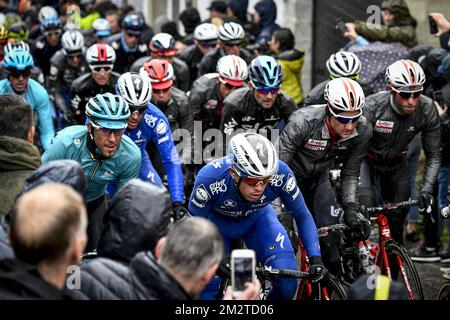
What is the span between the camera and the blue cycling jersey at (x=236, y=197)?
7270mm

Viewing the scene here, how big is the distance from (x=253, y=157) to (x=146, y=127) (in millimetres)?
2631

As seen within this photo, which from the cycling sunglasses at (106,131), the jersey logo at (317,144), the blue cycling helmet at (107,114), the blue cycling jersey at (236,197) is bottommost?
the blue cycling jersey at (236,197)

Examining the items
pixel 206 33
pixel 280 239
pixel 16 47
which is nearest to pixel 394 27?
pixel 206 33

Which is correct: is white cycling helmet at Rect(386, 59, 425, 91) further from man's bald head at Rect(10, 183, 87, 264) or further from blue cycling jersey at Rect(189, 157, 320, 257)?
man's bald head at Rect(10, 183, 87, 264)

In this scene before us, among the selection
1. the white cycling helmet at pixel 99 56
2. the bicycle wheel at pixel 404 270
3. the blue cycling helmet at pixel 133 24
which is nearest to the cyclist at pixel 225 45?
the blue cycling helmet at pixel 133 24

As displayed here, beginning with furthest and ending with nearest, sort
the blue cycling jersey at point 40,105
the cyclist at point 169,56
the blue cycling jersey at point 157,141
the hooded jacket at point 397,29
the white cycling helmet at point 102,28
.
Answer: the white cycling helmet at point 102,28, the cyclist at point 169,56, the hooded jacket at point 397,29, the blue cycling jersey at point 40,105, the blue cycling jersey at point 157,141

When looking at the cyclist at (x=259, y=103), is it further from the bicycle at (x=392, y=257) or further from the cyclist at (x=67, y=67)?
the cyclist at (x=67, y=67)

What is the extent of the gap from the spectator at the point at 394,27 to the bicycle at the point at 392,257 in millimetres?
4920

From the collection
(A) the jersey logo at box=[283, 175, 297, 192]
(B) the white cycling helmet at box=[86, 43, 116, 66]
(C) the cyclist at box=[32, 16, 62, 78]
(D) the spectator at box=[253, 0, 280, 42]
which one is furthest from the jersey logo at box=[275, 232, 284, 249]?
(C) the cyclist at box=[32, 16, 62, 78]

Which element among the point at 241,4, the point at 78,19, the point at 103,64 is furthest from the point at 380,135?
the point at 78,19

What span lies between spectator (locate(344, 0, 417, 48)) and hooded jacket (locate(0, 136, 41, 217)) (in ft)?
25.6

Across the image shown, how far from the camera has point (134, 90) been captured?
30.0 feet

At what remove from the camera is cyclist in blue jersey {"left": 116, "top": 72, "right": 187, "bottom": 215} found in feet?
29.5
